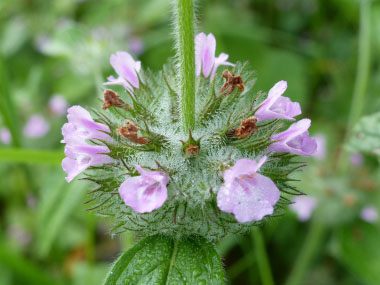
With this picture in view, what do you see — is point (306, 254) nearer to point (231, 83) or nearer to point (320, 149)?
point (320, 149)

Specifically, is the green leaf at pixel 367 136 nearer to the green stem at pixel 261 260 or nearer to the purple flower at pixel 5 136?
the green stem at pixel 261 260

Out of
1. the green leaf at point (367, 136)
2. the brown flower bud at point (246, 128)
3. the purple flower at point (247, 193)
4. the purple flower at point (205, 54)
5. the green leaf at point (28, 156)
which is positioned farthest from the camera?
the green leaf at point (28, 156)

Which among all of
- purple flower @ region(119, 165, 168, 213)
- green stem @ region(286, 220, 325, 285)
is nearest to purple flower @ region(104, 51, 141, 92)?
purple flower @ region(119, 165, 168, 213)

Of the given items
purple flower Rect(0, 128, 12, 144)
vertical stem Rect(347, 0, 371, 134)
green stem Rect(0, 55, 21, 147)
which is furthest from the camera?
purple flower Rect(0, 128, 12, 144)

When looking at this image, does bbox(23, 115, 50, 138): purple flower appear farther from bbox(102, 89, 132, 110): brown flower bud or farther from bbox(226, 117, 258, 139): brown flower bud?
bbox(226, 117, 258, 139): brown flower bud

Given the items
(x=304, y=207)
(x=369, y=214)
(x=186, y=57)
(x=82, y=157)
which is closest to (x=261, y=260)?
(x=304, y=207)

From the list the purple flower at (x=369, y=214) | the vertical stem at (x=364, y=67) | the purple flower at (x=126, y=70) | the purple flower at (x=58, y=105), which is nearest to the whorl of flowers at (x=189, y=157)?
the purple flower at (x=126, y=70)

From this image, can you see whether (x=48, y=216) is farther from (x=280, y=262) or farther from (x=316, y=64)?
(x=316, y=64)

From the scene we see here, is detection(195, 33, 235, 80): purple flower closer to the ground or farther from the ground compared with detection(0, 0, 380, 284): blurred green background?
farther from the ground
